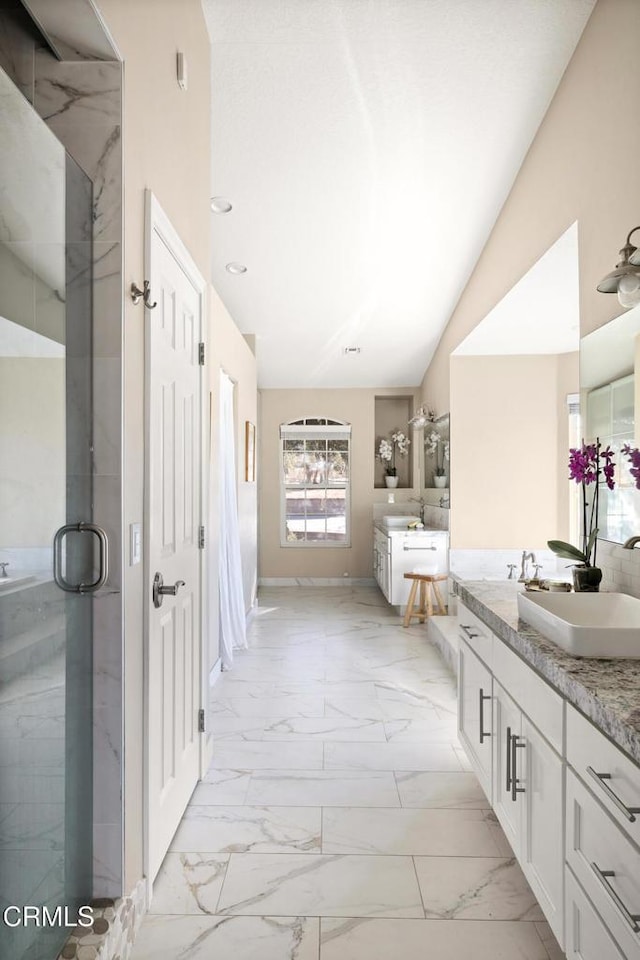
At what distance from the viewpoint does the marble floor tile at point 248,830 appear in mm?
2066

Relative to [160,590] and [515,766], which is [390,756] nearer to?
[515,766]

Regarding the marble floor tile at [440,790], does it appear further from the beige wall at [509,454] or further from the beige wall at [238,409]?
the beige wall at [509,454]

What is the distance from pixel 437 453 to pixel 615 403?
3.83 metres

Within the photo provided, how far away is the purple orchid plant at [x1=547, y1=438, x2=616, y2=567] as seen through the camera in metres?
2.20

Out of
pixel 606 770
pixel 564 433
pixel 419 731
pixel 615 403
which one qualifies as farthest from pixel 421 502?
pixel 606 770

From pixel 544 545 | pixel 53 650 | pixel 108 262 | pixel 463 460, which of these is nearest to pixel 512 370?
pixel 463 460

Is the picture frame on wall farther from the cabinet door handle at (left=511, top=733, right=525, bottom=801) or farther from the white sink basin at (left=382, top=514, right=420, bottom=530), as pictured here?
the cabinet door handle at (left=511, top=733, right=525, bottom=801)

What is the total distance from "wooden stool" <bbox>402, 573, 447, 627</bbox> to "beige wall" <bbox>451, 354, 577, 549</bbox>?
14.5 inches

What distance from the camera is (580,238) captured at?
2.51m

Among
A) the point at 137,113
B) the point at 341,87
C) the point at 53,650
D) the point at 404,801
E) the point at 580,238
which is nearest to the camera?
the point at 53,650

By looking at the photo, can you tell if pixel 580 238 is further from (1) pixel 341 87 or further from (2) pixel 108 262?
(2) pixel 108 262

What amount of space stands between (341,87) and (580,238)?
4.78ft

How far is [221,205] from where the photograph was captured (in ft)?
12.7

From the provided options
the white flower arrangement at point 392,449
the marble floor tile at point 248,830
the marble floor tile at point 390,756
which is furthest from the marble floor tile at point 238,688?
the white flower arrangement at point 392,449
